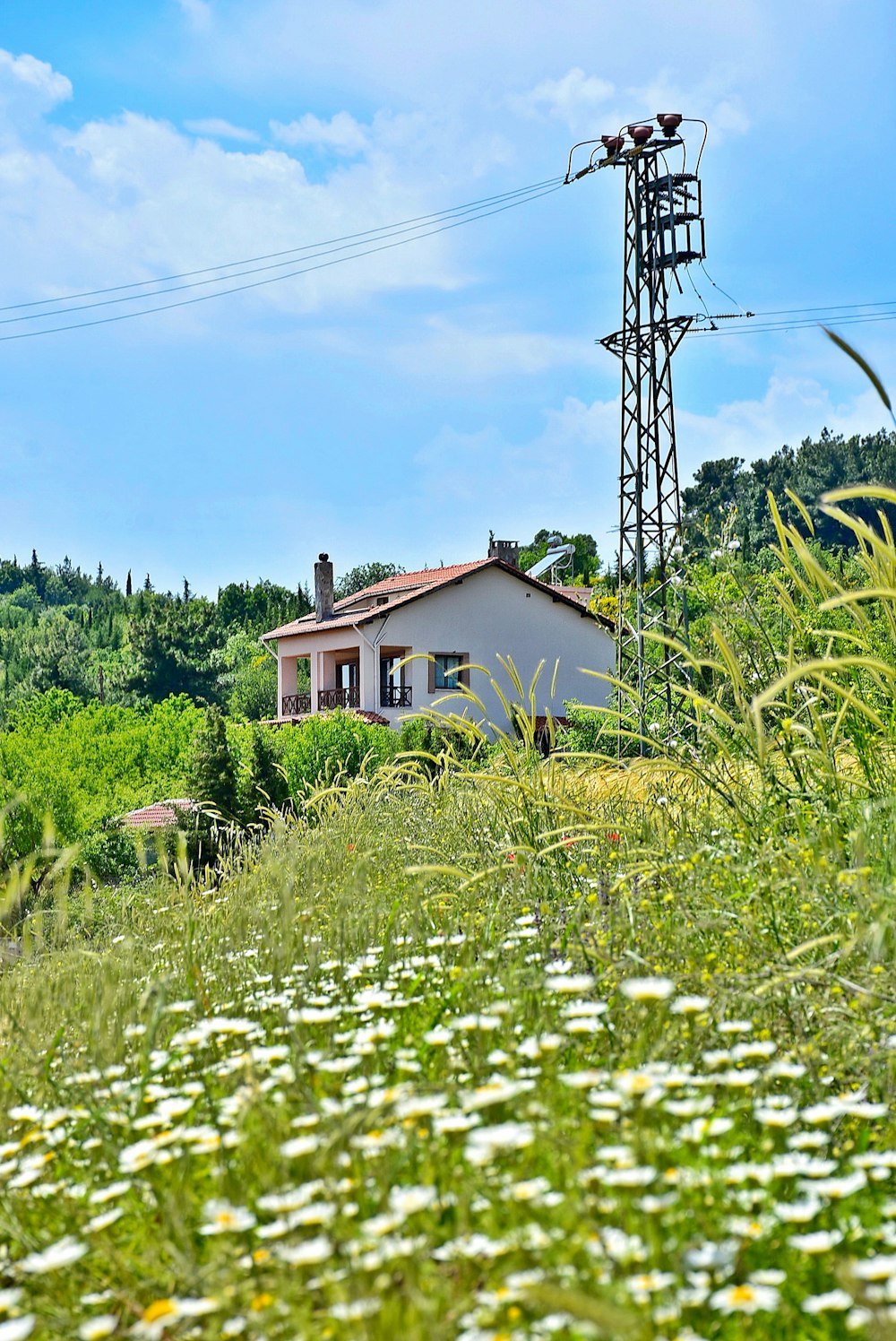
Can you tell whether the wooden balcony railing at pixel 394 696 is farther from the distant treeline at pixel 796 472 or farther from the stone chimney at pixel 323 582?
the distant treeline at pixel 796 472

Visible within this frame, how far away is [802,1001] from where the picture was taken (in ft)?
8.71

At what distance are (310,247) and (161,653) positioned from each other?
70.4ft

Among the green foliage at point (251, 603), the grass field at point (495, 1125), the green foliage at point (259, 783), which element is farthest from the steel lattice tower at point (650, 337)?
the green foliage at point (251, 603)

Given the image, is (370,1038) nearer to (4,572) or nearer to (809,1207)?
(809,1207)

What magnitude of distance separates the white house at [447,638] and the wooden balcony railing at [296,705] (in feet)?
3.23

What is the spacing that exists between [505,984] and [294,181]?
1874cm

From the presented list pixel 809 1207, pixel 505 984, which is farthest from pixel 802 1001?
pixel 809 1207

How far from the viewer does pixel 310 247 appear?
1310 inches

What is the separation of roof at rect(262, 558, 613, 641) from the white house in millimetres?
53

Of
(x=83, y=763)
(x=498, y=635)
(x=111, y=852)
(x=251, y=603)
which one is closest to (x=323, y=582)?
(x=498, y=635)

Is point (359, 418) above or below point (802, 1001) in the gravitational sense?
above

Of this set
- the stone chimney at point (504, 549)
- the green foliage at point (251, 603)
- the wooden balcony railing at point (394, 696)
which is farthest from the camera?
the green foliage at point (251, 603)

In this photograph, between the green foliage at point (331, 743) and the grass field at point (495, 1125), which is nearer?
the grass field at point (495, 1125)

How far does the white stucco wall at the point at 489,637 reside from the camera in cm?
3228
